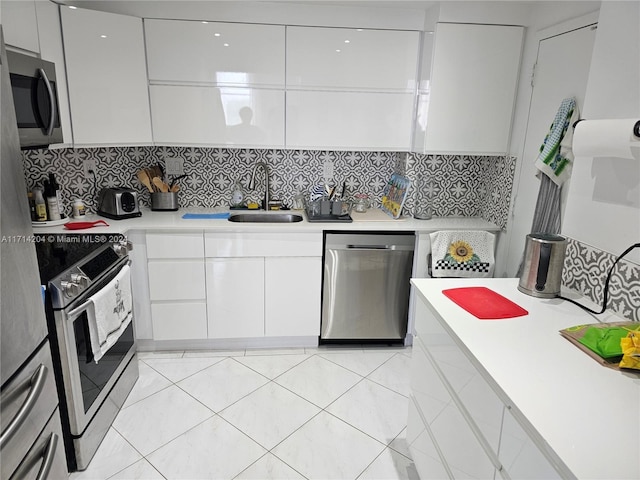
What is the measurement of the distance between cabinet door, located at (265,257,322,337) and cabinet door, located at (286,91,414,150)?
2.70 ft

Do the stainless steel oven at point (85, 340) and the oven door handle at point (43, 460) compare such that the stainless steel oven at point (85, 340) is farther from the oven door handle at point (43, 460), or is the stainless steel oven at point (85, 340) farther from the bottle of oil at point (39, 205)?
the oven door handle at point (43, 460)

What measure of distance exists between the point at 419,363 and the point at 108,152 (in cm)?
257

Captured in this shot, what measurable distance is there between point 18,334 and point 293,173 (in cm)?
241

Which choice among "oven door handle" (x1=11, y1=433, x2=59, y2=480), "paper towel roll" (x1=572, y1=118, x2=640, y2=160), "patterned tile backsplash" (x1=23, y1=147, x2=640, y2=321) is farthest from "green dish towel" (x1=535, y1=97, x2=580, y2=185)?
"oven door handle" (x1=11, y1=433, x2=59, y2=480)

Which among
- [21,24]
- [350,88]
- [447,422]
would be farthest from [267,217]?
[447,422]

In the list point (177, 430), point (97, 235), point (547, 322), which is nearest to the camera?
point (547, 322)

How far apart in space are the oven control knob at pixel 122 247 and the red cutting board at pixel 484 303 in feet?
5.54

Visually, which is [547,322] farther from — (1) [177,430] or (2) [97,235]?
(2) [97,235]

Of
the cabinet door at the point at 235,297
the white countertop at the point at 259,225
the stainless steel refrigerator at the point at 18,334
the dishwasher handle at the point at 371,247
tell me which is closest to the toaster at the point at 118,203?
the white countertop at the point at 259,225

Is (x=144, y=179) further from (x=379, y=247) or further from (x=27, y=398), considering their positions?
(x=27, y=398)

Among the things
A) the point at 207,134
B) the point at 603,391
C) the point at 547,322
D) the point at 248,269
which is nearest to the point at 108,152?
the point at 207,134

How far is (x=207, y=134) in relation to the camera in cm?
286

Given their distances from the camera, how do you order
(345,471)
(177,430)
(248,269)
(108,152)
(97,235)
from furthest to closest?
1. (108,152)
2. (248,269)
3. (97,235)
4. (177,430)
5. (345,471)

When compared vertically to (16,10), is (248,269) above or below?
below
